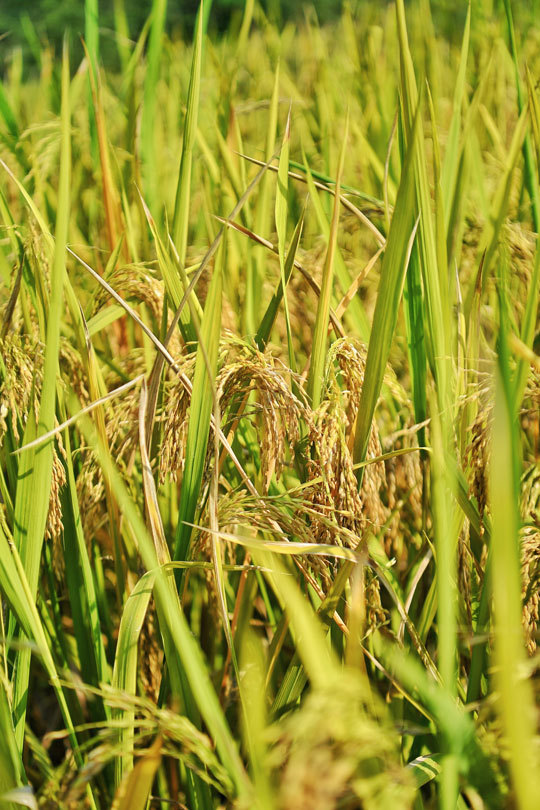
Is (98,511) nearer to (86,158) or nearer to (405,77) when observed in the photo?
(405,77)

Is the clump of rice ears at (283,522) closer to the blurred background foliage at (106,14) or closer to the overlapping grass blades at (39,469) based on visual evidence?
the overlapping grass blades at (39,469)

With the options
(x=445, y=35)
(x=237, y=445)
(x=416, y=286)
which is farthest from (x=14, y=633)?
(x=445, y=35)

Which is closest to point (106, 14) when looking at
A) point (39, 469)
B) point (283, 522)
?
point (39, 469)

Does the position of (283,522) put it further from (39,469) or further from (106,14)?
(106,14)

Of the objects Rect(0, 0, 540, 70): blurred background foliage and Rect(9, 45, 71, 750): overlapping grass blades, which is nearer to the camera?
Rect(9, 45, 71, 750): overlapping grass blades

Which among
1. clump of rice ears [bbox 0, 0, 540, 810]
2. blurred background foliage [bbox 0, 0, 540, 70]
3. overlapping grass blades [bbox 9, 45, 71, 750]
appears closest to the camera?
clump of rice ears [bbox 0, 0, 540, 810]

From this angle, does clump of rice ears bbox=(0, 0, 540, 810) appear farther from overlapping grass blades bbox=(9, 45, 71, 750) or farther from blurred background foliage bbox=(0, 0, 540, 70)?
blurred background foliage bbox=(0, 0, 540, 70)

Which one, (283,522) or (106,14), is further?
(106,14)

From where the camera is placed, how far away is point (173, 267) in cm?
69

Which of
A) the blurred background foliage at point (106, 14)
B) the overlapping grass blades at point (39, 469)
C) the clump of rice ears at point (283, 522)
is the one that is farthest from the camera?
the blurred background foliage at point (106, 14)

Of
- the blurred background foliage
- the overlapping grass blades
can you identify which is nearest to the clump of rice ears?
the overlapping grass blades

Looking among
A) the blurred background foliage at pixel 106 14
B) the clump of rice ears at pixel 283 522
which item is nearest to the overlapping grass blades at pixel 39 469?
the clump of rice ears at pixel 283 522

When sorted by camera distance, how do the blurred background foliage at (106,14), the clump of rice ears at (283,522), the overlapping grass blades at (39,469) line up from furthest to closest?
1. the blurred background foliage at (106,14)
2. the overlapping grass blades at (39,469)
3. the clump of rice ears at (283,522)

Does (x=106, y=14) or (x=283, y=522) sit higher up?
(x=106, y=14)
